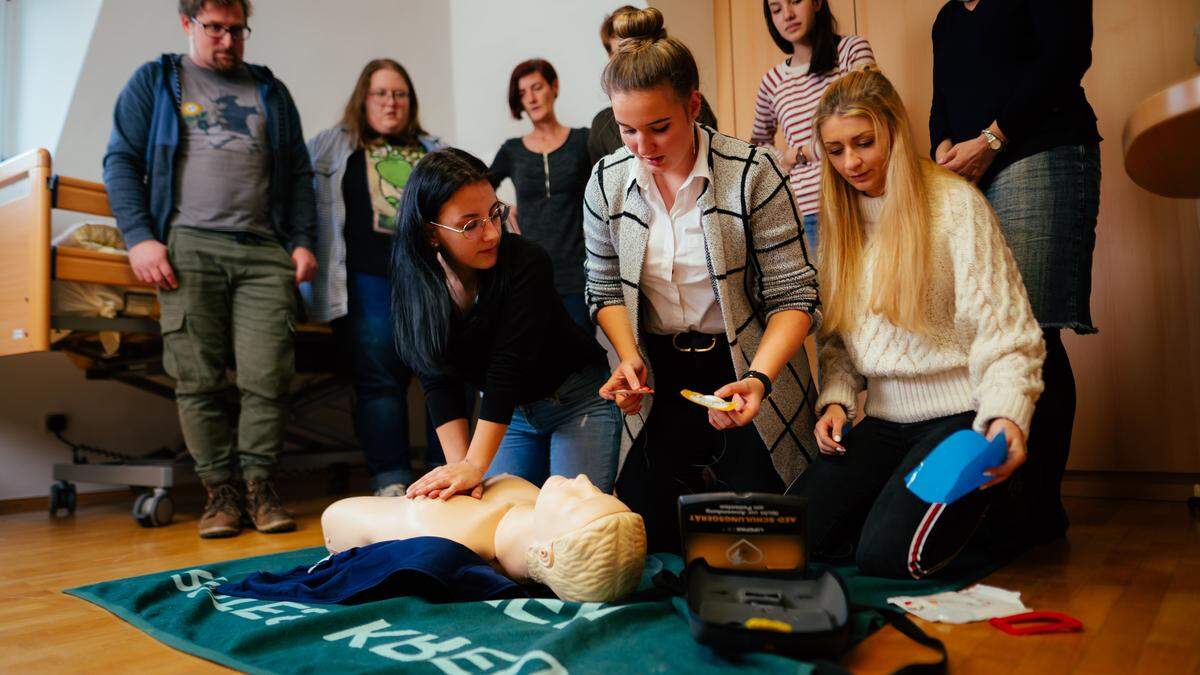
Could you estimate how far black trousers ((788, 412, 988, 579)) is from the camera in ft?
4.33

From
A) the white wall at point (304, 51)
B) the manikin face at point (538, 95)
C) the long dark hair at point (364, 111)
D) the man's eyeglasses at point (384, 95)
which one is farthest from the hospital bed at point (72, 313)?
the manikin face at point (538, 95)

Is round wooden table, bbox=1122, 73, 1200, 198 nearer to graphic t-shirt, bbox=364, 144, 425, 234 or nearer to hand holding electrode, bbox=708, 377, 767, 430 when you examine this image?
hand holding electrode, bbox=708, 377, 767, 430

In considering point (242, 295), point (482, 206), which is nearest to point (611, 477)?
point (482, 206)

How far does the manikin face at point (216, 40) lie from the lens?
224 cm

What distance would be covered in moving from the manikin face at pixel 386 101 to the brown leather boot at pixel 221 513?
1181mm

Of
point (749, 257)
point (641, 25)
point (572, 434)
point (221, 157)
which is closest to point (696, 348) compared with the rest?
point (749, 257)

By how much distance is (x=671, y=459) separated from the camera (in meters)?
1.69

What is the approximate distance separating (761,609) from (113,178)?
210 cm

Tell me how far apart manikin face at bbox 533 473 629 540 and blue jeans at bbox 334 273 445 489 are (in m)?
1.40

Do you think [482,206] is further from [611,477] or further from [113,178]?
[113,178]

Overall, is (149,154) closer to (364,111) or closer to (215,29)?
(215,29)

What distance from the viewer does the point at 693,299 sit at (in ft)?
5.38

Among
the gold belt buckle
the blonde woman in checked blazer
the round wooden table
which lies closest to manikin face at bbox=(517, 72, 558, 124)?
the blonde woman in checked blazer

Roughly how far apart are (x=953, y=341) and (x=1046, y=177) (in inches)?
19.7
